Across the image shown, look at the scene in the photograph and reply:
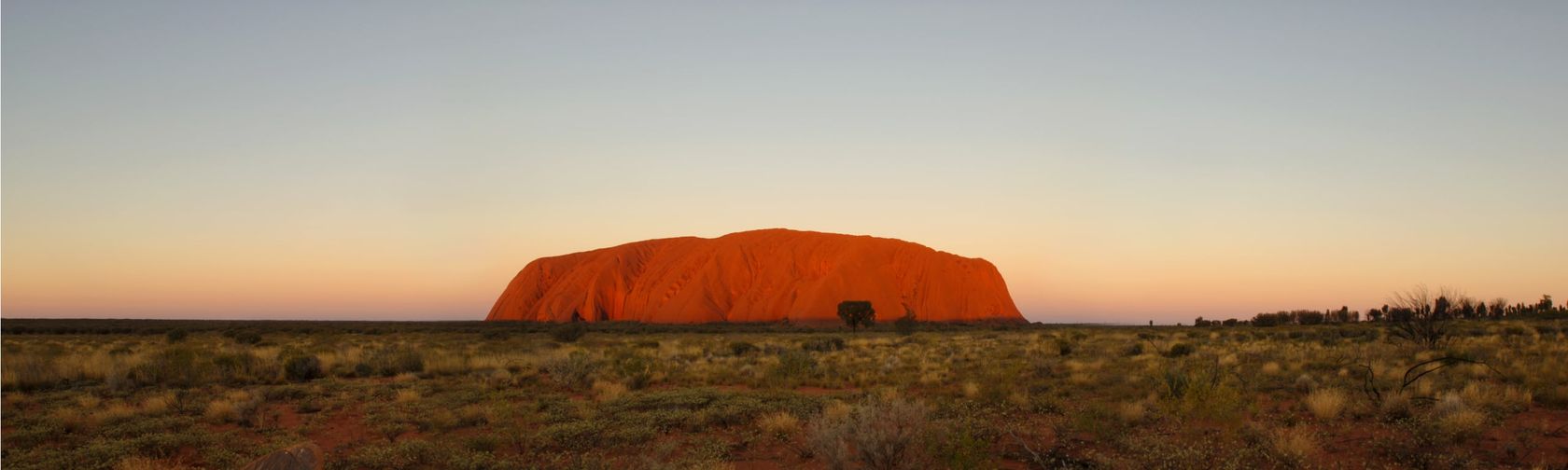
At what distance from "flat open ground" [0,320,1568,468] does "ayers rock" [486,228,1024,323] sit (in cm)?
4989

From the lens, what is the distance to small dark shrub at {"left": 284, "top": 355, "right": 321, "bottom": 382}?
635 inches

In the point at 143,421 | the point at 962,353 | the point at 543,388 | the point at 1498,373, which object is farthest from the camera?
the point at 962,353

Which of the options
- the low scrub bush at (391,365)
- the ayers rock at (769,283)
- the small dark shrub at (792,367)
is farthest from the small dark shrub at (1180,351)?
the ayers rock at (769,283)

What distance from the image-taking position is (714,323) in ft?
218

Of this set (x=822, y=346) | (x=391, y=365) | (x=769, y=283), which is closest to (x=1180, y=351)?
(x=822, y=346)

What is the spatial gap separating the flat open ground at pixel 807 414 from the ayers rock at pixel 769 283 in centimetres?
4989

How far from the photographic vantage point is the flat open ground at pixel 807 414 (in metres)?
7.35

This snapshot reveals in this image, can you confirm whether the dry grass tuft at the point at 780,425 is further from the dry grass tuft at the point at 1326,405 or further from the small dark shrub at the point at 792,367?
the dry grass tuft at the point at 1326,405

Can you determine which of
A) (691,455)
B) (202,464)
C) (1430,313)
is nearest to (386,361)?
(202,464)

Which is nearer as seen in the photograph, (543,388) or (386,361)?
(543,388)

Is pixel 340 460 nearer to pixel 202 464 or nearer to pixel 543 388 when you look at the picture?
pixel 202 464

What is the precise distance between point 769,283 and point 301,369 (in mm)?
56786

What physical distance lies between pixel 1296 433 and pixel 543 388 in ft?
37.9

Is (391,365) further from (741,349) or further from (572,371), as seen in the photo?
(741,349)
